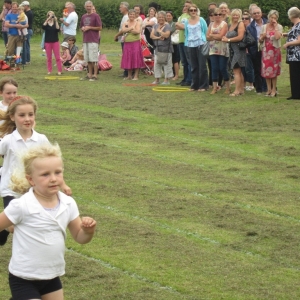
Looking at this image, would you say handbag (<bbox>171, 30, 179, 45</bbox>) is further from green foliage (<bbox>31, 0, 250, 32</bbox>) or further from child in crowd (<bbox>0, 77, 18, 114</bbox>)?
green foliage (<bbox>31, 0, 250, 32</bbox>)

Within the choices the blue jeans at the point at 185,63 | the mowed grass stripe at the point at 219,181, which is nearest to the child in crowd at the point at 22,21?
the blue jeans at the point at 185,63

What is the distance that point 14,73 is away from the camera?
82.8 feet

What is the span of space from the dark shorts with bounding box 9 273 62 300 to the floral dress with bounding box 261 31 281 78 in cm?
1369

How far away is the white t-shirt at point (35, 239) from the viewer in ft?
16.0

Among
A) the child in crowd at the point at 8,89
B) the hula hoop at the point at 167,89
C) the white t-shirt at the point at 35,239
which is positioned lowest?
the hula hoop at the point at 167,89

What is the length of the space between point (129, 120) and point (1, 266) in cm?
904

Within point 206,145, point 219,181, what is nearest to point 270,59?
point 206,145

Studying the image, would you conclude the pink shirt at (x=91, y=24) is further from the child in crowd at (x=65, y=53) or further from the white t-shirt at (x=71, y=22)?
the child in crowd at (x=65, y=53)

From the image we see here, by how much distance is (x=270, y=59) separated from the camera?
17969 millimetres

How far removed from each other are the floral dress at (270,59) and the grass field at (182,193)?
692 millimetres

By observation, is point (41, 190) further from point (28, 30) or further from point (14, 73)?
point (28, 30)

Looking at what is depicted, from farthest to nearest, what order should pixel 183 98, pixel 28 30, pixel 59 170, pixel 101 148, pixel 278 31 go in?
1. pixel 28 30
2. pixel 183 98
3. pixel 278 31
4. pixel 101 148
5. pixel 59 170

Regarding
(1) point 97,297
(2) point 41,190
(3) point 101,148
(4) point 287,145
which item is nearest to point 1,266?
(1) point 97,297

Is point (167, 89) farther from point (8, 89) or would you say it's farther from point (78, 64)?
point (8, 89)
